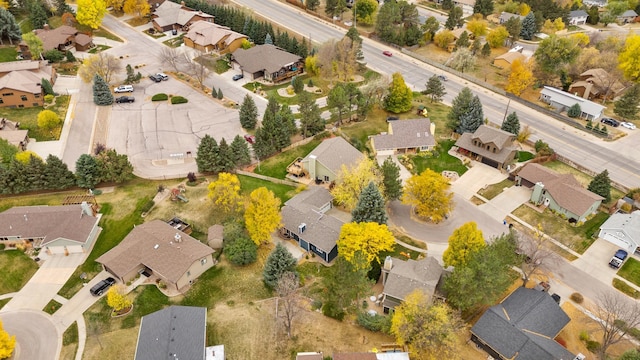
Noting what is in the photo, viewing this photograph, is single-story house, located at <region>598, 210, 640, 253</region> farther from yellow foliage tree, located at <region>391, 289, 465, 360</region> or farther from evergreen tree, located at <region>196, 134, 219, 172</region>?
evergreen tree, located at <region>196, 134, 219, 172</region>

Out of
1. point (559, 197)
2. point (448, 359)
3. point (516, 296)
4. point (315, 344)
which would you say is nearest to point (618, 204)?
point (559, 197)

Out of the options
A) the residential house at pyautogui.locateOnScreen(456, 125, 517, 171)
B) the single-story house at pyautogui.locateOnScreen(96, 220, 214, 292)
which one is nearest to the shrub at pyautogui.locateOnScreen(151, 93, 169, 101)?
the single-story house at pyautogui.locateOnScreen(96, 220, 214, 292)

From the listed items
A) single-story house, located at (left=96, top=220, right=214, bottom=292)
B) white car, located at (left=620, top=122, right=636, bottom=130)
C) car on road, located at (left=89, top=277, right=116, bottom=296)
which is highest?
white car, located at (left=620, top=122, right=636, bottom=130)

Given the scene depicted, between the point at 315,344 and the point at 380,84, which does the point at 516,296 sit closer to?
the point at 315,344

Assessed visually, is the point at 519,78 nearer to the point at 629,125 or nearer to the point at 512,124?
the point at 512,124

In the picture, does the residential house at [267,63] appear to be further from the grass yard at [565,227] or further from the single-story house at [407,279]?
the single-story house at [407,279]

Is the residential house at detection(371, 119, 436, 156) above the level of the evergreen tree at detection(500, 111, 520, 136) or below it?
below
